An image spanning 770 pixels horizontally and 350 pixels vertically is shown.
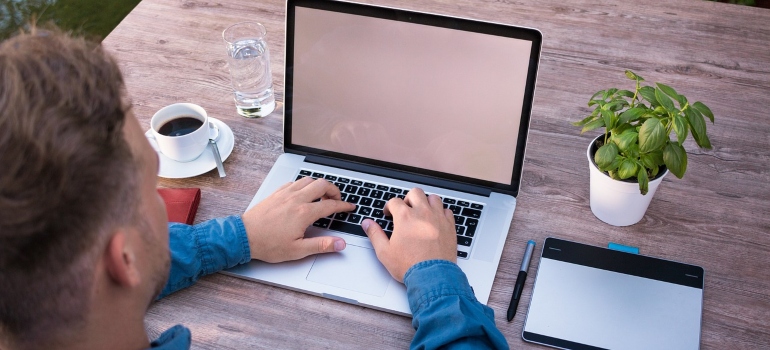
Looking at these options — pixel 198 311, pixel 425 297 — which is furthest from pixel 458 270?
pixel 198 311

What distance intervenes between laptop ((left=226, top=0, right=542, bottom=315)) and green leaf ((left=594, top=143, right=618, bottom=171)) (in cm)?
12

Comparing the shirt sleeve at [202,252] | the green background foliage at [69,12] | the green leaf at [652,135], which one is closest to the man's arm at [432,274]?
the shirt sleeve at [202,252]

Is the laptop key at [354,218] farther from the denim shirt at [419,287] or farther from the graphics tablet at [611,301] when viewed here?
the graphics tablet at [611,301]

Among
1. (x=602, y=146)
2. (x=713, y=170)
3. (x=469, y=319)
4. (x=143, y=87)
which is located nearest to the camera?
(x=469, y=319)

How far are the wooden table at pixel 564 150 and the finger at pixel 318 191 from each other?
0.39ft

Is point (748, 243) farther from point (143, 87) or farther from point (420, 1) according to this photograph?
point (143, 87)

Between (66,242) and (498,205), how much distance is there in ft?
2.21

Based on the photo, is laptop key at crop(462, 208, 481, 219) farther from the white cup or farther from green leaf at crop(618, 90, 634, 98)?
the white cup

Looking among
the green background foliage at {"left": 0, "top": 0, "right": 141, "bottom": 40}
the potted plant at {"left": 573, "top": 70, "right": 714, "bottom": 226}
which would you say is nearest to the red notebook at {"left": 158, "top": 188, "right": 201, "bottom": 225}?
the potted plant at {"left": 573, "top": 70, "right": 714, "bottom": 226}

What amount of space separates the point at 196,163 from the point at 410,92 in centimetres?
39

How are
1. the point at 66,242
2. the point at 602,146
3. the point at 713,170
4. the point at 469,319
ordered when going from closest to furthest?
the point at 66,242 < the point at 469,319 < the point at 602,146 < the point at 713,170

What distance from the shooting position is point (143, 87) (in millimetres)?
1379

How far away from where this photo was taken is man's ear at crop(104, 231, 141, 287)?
645 millimetres

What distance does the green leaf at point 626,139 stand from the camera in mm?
979
